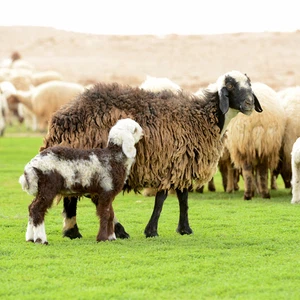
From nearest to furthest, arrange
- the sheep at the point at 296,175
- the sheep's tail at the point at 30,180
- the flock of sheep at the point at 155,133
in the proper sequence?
the sheep's tail at the point at 30,180, the flock of sheep at the point at 155,133, the sheep at the point at 296,175

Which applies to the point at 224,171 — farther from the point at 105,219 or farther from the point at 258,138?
the point at 105,219

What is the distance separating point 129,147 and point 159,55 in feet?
245

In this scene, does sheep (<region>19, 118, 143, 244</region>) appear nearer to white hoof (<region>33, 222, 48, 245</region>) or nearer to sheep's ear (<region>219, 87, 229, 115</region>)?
white hoof (<region>33, 222, 48, 245</region>)

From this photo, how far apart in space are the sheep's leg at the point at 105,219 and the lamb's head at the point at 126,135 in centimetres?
56

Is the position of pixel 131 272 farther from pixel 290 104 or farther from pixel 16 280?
pixel 290 104

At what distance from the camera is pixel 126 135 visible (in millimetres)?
8469

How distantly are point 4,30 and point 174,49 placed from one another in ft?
77.8

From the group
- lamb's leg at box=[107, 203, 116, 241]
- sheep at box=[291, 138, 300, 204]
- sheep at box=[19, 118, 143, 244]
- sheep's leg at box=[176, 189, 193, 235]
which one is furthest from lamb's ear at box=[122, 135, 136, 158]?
sheep at box=[291, 138, 300, 204]

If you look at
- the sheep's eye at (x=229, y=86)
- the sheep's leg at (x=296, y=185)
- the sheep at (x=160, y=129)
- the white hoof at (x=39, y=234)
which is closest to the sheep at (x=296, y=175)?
the sheep's leg at (x=296, y=185)

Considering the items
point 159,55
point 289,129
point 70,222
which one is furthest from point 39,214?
point 159,55

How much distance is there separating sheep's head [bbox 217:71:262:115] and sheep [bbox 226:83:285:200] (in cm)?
359

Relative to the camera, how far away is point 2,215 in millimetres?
10828

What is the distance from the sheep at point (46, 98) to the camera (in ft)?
101

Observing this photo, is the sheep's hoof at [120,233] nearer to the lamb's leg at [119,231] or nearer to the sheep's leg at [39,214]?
the lamb's leg at [119,231]
